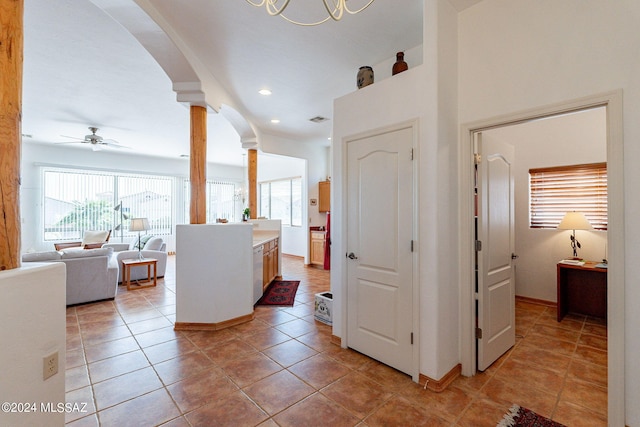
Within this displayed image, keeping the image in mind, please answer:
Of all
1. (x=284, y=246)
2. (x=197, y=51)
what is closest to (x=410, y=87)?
(x=197, y=51)

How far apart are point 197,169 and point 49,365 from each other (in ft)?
7.65

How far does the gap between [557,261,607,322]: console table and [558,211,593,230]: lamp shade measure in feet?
1.50

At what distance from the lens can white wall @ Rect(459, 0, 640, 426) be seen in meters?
1.63

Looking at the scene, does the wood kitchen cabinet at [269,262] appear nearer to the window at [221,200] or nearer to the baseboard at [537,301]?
the baseboard at [537,301]

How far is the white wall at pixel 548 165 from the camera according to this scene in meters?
3.73

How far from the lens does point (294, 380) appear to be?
2.30 meters

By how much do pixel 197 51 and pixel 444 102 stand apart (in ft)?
8.46

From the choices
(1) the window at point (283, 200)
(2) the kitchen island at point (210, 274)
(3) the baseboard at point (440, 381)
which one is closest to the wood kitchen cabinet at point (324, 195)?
(1) the window at point (283, 200)

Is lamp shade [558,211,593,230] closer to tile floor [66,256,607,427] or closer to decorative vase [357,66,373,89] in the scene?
tile floor [66,256,607,427]

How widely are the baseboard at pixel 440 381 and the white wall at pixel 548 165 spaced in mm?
2726

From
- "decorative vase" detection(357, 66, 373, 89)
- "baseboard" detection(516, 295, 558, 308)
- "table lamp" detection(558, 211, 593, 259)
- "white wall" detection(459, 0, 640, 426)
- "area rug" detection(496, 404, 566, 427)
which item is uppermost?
"decorative vase" detection(357, 66, 373, 89)

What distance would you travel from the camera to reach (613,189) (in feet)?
5.50

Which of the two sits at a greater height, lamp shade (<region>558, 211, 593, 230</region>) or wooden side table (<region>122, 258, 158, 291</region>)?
lamp shade (<region>558, 211, 593, 230</region>)

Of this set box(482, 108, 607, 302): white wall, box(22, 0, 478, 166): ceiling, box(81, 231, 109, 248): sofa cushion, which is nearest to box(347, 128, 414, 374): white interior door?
box(22, 0, 478, 166): ceiling
